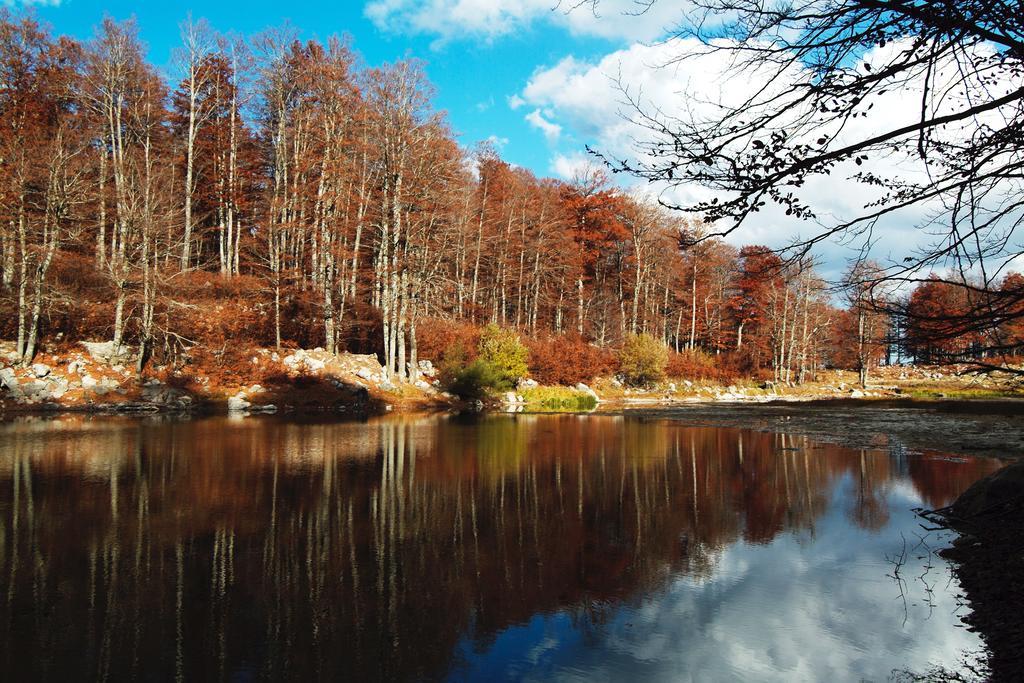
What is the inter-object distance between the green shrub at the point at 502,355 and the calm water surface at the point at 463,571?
16.9m

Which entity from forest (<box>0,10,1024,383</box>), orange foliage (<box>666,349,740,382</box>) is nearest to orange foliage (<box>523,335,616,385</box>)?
forest (<box>0,10,1024,383</box>)

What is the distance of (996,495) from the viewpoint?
7715 millimetres

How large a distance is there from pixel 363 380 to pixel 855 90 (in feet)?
85.0

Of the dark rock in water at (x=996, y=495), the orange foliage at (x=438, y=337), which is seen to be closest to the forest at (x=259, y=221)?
the orange foliage at (x=438, y=337)

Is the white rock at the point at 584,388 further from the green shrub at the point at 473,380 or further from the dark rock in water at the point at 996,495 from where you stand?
the dark rock in water at the point at 996,495

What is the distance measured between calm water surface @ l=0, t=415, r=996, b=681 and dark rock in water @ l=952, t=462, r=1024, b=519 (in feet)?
2.30

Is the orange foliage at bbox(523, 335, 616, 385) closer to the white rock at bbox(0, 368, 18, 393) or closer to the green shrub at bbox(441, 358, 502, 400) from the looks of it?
the green shrub at bbox(441, 358, 502, 400)

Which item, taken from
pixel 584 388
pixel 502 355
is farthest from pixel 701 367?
pixel 502 355

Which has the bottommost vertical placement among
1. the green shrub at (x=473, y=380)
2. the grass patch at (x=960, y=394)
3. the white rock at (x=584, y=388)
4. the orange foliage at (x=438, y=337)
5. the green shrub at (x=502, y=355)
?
the grass patch at (x=960, y=394)

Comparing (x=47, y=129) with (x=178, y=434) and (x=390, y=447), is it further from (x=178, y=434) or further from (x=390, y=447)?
(x=390, y=447)

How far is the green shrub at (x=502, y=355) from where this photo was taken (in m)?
29.6

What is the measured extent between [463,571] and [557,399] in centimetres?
2476

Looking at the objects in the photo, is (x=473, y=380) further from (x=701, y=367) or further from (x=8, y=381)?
(x=701, y=367)

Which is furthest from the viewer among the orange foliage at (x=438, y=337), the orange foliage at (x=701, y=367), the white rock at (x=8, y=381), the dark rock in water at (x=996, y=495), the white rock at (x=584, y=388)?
the orange foliage at (x=701, y=367)
